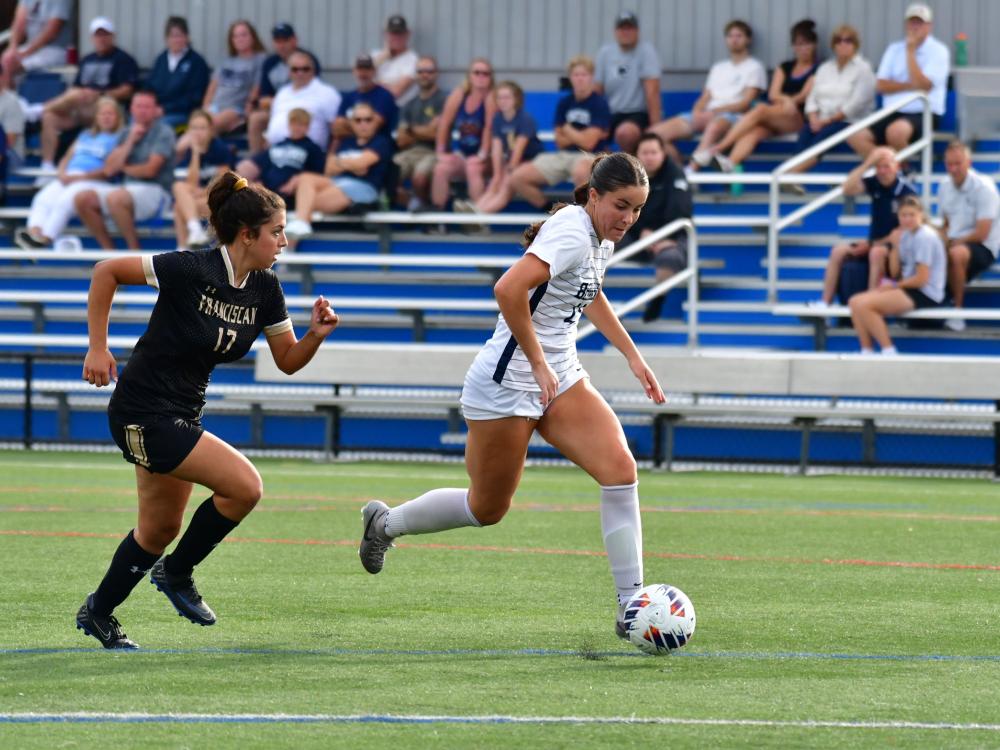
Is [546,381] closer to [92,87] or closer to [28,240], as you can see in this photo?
[28,240]

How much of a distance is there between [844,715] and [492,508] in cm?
228

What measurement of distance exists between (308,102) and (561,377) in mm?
13927

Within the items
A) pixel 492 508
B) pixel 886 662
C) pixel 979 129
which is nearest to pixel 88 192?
pixel 979 129

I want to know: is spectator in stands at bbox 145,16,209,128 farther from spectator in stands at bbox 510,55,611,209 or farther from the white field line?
the white field line

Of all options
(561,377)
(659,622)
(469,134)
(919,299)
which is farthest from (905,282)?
(659,622)

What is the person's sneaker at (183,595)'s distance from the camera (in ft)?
22.0

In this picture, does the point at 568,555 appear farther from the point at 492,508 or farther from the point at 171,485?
the point at 171,485

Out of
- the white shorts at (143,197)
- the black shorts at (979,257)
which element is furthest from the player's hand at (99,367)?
the white shorts at (143,197)

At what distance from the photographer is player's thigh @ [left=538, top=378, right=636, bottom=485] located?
6.72m

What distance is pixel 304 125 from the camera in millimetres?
19516

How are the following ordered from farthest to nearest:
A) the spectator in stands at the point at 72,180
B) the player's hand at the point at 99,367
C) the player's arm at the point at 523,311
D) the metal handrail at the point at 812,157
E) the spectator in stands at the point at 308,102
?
1. the spectator in stands at the point at 72,180
2. the spectator in stands at the point at 308,102
3. the metal handrail at the point at 812,157
4. the player's arm at the point at 523,311
5. the player's hand at the point at 99,367

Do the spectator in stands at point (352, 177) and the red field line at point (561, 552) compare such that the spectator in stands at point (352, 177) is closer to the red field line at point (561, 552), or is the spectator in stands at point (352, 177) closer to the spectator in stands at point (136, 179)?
the spectator in stands at point (136, 179)

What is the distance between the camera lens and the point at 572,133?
746 inches

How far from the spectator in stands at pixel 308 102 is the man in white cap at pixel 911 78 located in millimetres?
5910
